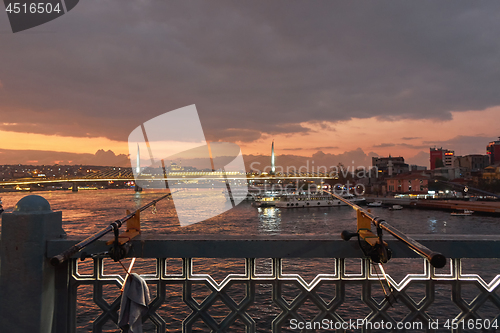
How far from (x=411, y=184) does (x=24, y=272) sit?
87.3m

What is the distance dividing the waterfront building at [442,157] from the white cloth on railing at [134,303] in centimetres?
13212

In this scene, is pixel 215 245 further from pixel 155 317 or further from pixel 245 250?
pixel 155 317

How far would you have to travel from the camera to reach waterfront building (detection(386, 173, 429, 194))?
77544 millimetres

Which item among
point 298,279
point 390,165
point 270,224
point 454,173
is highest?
point 390,165

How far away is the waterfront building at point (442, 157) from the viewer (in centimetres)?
12050

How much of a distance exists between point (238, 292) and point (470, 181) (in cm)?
8588

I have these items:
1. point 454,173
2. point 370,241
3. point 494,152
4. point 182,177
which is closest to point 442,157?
point 494,152

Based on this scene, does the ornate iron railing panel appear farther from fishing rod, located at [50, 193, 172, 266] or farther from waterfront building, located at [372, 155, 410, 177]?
waterfront building, located at [372, 155, 410, 177]

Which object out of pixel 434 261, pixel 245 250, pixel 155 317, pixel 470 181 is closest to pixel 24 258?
pixel 155 317

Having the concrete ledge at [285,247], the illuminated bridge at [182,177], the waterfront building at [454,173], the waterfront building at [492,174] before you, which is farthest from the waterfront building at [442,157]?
the concrete ledge at [285,247]

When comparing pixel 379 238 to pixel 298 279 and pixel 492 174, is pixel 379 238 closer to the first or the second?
pixel 298 279

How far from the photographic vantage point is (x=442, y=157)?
126 m

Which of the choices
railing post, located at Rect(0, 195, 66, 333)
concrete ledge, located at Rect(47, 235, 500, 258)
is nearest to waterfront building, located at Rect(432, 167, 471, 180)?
concrete ledge, located at Rect(47, 235, 500, 258)

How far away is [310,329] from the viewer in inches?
93.3
